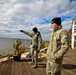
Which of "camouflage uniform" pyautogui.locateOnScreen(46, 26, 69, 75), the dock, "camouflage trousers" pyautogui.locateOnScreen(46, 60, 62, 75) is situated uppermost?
"camouflage uniform" pyautogui.locateOnScreen(46, 26, 69, 75)

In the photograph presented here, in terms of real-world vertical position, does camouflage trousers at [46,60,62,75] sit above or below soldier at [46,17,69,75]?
below

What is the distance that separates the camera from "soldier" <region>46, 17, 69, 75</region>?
3224mm

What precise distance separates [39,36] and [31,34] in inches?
16.1

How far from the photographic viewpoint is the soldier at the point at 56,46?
3224 mm

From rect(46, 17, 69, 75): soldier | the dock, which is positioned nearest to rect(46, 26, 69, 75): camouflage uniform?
rect(46, 17, 69, 75): soldier

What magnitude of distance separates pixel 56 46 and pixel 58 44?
56mm

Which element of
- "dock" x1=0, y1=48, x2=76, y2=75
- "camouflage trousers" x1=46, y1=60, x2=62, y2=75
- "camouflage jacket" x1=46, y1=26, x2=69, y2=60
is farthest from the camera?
"dock" x1=0, y1=48, x2=76, y2=75

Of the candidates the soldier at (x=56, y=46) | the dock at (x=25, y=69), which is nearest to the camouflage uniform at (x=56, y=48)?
the soldier at (x=56, y=46)

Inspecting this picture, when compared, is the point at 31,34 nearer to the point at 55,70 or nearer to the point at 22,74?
the point at 22,74

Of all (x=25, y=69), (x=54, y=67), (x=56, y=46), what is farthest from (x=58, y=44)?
(x=25, y=69)

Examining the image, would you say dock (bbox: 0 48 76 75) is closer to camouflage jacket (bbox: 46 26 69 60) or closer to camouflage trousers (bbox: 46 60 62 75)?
camouflage trousers (bbox: 46 60 62 75)

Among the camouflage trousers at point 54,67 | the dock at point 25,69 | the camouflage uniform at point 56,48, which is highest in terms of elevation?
the camouflage uniform at point 56,48

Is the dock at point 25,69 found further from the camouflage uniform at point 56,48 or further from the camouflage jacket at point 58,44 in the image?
the camouflage jacket at point 58,44

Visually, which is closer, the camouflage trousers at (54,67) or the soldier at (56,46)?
the soldier at (56,46)
